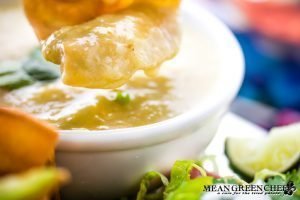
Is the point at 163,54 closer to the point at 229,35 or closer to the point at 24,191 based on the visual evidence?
Answer: the point at 229,35

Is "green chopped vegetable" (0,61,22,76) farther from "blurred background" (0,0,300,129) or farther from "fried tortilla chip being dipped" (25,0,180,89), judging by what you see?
"blurred background" (0,0,300,129)

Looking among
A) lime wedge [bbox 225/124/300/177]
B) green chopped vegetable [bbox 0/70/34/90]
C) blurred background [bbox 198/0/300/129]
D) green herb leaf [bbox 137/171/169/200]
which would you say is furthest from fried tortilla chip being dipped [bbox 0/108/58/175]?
blurred background [bbox 198/0/300/129]

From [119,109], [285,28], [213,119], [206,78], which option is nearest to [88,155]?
[119,109]

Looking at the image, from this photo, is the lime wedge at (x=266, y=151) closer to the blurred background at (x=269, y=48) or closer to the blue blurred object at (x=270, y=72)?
the blurred background at (x=269, y=48)

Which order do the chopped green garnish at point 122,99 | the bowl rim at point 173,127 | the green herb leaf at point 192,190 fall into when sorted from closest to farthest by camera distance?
the green herb leaf at point 192,190
the bowl rim at point 173,127
the chopped green garnish at point 122,99

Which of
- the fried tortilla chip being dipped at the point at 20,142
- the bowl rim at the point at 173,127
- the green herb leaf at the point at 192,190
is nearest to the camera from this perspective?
the fried tortilla chip being dipped at the point at 20,142

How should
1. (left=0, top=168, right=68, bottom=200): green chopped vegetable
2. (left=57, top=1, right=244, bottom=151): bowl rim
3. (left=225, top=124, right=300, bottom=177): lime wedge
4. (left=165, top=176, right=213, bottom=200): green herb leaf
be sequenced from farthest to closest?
(left=225, top=124, right=300, bottom=177): lime wedge, (left=57, top=1, right=244, bottom=151): bowl rim, (left=165, top=176, right=213, bottom=200): green herb leaf, (left=0, top=168, right=68, bottom=200): green chopped vegetable

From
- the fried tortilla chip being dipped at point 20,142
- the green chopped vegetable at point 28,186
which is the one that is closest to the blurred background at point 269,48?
the fried tortilla chip being dipped at point 20,142
